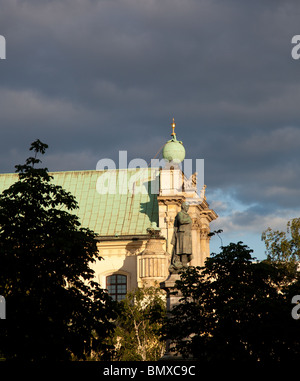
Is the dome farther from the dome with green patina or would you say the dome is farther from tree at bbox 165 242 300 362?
tree at bbox 165 242 300 362

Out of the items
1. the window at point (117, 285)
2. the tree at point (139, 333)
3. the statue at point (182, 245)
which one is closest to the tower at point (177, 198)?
the window at point (117, 285)

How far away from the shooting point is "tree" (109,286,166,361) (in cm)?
5150

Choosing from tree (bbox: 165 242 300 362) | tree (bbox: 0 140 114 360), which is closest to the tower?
A: tree (bbox: 0 140 114 360)

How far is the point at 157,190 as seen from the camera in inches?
2849

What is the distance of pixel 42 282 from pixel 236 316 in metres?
8.57

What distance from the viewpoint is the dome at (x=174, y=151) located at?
233 ft

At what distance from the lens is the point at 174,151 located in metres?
70.9

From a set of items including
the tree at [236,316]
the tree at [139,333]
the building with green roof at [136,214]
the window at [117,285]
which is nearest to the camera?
the tree at [236,316]

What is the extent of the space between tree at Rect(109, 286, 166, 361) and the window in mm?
10957

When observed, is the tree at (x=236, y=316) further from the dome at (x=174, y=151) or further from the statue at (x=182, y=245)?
the dome at (x=174, y=151)

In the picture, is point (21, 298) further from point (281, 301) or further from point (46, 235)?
point (281, 301)

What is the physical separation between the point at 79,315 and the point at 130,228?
37389 mm

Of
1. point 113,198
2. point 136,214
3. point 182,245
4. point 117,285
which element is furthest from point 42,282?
point 113,198
